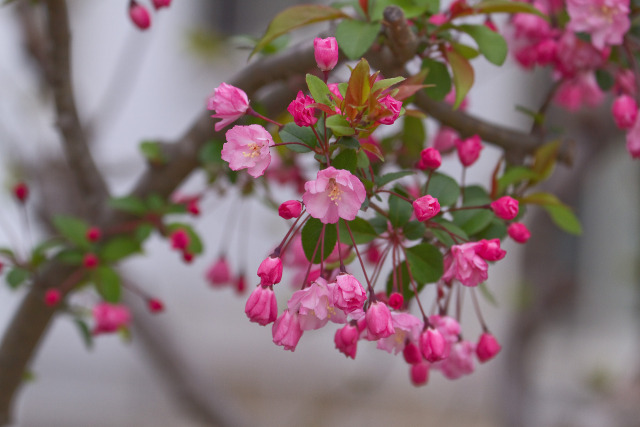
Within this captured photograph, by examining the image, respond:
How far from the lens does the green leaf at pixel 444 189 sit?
1.87 ft

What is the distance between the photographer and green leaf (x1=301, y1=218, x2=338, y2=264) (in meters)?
0.48

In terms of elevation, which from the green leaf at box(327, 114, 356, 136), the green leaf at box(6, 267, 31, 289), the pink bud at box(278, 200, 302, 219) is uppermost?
the green leaf at box(327, 114, 356, 136)

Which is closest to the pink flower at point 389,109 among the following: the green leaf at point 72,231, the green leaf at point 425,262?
the green leaf at point 425,262

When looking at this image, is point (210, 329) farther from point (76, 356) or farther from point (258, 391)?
point (76, 356)

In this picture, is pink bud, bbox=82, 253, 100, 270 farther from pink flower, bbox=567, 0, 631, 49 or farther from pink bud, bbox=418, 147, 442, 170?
pink flower, bbox=567, 0, 631, 49

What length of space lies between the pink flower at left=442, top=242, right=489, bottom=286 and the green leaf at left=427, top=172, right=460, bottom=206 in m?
0.09

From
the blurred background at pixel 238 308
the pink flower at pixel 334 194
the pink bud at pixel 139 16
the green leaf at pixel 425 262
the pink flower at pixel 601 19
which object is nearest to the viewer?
the pink flower at pixel 334 194

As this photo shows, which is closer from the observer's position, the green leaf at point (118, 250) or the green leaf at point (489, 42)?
the green leaf at point (489, 42)

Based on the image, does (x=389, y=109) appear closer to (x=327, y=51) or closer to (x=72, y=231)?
(x=327, y=51)

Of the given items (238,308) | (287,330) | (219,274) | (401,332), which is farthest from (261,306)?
(238,308)

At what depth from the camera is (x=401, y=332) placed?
53 centimetres

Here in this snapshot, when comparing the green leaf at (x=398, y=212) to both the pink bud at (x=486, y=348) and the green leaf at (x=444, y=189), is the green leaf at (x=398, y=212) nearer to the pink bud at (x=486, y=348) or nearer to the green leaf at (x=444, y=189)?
the green leaf at (x=444, y=189)

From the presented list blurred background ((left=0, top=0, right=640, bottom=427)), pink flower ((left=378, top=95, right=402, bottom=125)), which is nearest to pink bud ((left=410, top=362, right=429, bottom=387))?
pink flower ((left=378, top=95, right=402, bottom=125))

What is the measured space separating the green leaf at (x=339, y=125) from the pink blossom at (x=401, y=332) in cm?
14
